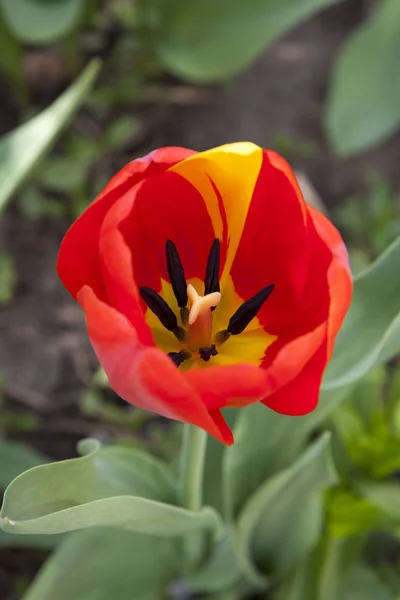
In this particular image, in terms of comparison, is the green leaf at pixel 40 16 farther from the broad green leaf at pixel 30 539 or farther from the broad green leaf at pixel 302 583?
the broad green leaf at pixel 302 583

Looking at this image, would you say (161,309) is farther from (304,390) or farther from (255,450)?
(255,450)

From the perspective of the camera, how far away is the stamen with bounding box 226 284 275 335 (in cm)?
56

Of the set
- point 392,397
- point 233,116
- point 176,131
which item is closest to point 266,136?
point 233,116

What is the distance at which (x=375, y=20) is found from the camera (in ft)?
4.79

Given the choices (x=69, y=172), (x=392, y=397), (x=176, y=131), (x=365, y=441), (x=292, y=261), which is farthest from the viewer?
(x=176, y=131)

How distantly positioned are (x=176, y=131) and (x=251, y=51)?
30 centimetres

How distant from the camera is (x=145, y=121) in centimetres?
158

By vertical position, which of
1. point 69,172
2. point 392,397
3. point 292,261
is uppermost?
point 292,261

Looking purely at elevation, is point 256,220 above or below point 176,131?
above

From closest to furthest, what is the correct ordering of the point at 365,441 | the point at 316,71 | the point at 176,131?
the point at 365,441
the point at 176,131
the point at 316,71

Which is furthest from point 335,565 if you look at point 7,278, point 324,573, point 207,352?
point 7,278

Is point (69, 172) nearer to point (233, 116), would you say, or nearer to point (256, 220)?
point (233, 116)

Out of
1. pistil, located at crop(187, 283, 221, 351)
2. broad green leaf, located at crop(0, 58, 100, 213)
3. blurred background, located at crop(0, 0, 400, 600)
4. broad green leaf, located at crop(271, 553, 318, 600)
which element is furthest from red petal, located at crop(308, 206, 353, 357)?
blurred background, located at crop(0, 0, 400, 600)

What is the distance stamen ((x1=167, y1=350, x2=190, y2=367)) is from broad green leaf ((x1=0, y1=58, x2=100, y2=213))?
33 centimetres
